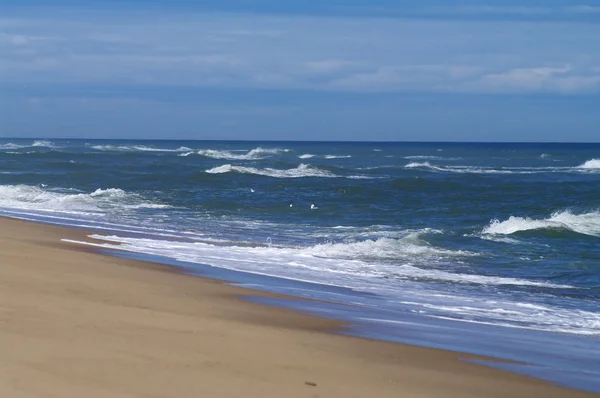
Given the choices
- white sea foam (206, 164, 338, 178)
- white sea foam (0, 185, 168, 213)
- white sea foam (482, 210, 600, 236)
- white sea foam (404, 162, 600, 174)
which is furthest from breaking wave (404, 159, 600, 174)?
white sea foam (482, 210, 600, 236)

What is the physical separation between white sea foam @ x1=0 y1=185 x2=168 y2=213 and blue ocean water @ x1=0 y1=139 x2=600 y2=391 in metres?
0.06

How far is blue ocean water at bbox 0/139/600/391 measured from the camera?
8.05 meters

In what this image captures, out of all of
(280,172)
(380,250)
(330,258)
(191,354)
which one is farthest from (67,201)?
(280,172)

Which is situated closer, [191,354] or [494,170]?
[191,354]

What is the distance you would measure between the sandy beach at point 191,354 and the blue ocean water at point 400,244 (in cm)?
69

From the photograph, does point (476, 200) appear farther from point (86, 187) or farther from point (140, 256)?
point (140, 256)

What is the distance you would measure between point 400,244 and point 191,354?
9.48 meters

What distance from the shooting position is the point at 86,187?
31406mm

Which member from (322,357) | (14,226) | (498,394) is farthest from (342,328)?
(14,226)

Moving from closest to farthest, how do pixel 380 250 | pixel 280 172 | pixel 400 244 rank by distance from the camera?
pixel 380 250 → pixel 400 244 → pixel 280 172

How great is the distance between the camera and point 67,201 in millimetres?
23797

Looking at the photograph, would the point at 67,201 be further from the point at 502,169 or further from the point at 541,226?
the point at 502,169

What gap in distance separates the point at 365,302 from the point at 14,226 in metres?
9.04

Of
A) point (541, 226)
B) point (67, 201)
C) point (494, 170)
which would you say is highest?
point (494, 170)
